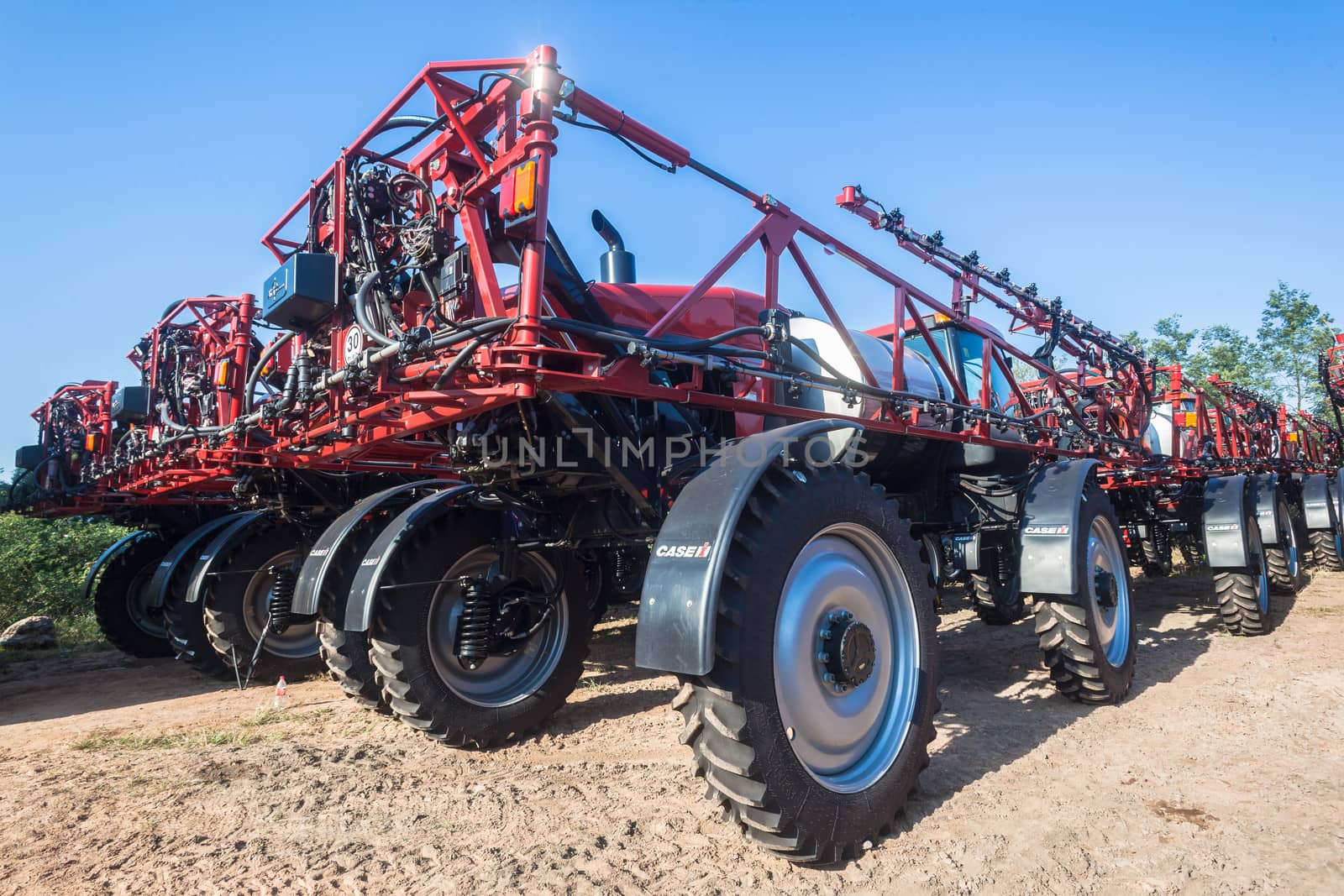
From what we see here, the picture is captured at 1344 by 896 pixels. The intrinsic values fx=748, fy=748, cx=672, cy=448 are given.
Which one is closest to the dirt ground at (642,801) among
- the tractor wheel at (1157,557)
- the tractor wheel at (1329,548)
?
the tractor wheel at (1157,557)

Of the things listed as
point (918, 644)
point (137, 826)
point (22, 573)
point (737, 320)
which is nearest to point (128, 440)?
point (22, 573)

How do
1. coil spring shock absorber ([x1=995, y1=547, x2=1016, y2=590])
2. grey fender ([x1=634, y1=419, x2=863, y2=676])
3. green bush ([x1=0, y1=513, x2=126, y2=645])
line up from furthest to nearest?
green bush ([x1=0, y1=513, x2=126, y2=645]) < coil spring shock absorber ([x1=995, y1=547, x2=1016, y2=590]) < grey fender ([x1=634, y1=419, x2=863, y2=676])

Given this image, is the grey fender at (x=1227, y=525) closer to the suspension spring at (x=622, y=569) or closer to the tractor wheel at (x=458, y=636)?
the suspension spring at (x=622, y=569)

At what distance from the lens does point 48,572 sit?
11.5m

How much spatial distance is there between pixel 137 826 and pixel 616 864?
2181 mm

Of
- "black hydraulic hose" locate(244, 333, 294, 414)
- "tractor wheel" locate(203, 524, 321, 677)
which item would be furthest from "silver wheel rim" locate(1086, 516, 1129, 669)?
"tractor wheel" locate(203, 524, 321, 677)

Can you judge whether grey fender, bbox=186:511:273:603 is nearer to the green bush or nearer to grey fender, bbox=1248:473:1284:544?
the green bush

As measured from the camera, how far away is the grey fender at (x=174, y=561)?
7578 millimetres

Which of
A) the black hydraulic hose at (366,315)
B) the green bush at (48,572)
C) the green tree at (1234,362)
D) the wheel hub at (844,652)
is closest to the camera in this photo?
the wheel hub at (844,652)

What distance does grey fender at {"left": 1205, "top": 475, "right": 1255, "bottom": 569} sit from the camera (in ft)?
21.2

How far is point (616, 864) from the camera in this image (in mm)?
2727

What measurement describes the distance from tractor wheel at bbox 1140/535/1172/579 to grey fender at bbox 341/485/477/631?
977 cm

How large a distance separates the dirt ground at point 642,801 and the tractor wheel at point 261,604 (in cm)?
128

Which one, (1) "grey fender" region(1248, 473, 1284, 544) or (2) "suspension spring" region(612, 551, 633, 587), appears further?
(1) "grey fender" region(1248, 473, 1284, 544)
